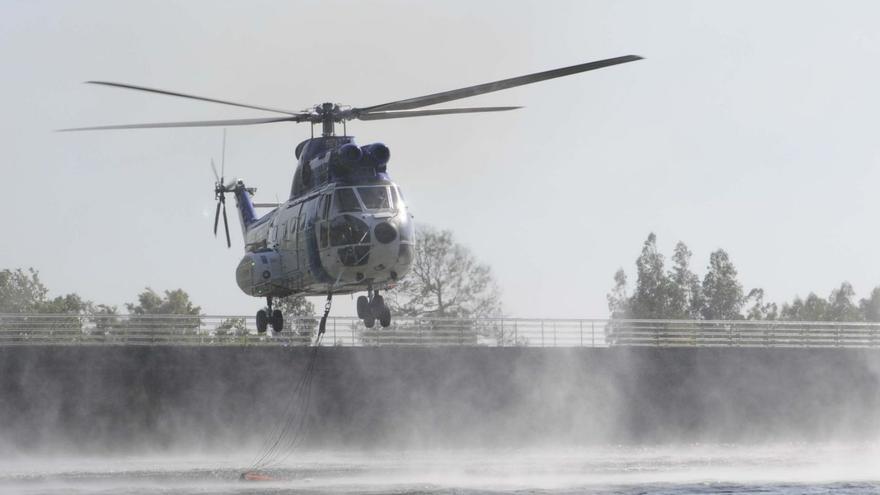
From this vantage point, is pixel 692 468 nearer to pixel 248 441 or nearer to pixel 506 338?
pixel 506 338

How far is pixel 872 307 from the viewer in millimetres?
161875

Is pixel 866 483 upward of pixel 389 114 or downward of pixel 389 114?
downward

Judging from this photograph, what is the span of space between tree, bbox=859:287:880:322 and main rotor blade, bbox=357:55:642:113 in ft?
415

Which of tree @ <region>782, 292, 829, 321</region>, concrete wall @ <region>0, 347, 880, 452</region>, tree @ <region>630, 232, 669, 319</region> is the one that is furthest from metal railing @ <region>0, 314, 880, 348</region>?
tree @ <region>782, 292, 829, 321</region>

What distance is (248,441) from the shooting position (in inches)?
2014

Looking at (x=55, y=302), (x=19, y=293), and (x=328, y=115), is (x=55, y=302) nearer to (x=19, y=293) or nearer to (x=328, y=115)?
(x=19, y=293)

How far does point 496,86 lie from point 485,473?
765 inches

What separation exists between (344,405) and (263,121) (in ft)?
51.2

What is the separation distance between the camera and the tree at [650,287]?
111062 mm

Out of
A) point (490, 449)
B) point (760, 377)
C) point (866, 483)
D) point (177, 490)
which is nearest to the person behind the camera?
point (177, 490)

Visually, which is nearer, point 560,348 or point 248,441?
point 248,441

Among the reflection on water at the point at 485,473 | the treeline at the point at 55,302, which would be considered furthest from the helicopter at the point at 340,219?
the treeline at the point at 55,302

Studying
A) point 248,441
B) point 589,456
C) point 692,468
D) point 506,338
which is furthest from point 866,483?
point 248,441

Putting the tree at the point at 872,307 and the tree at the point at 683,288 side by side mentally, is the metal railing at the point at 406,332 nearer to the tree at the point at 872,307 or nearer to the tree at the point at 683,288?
the tree at the point at 683,288
